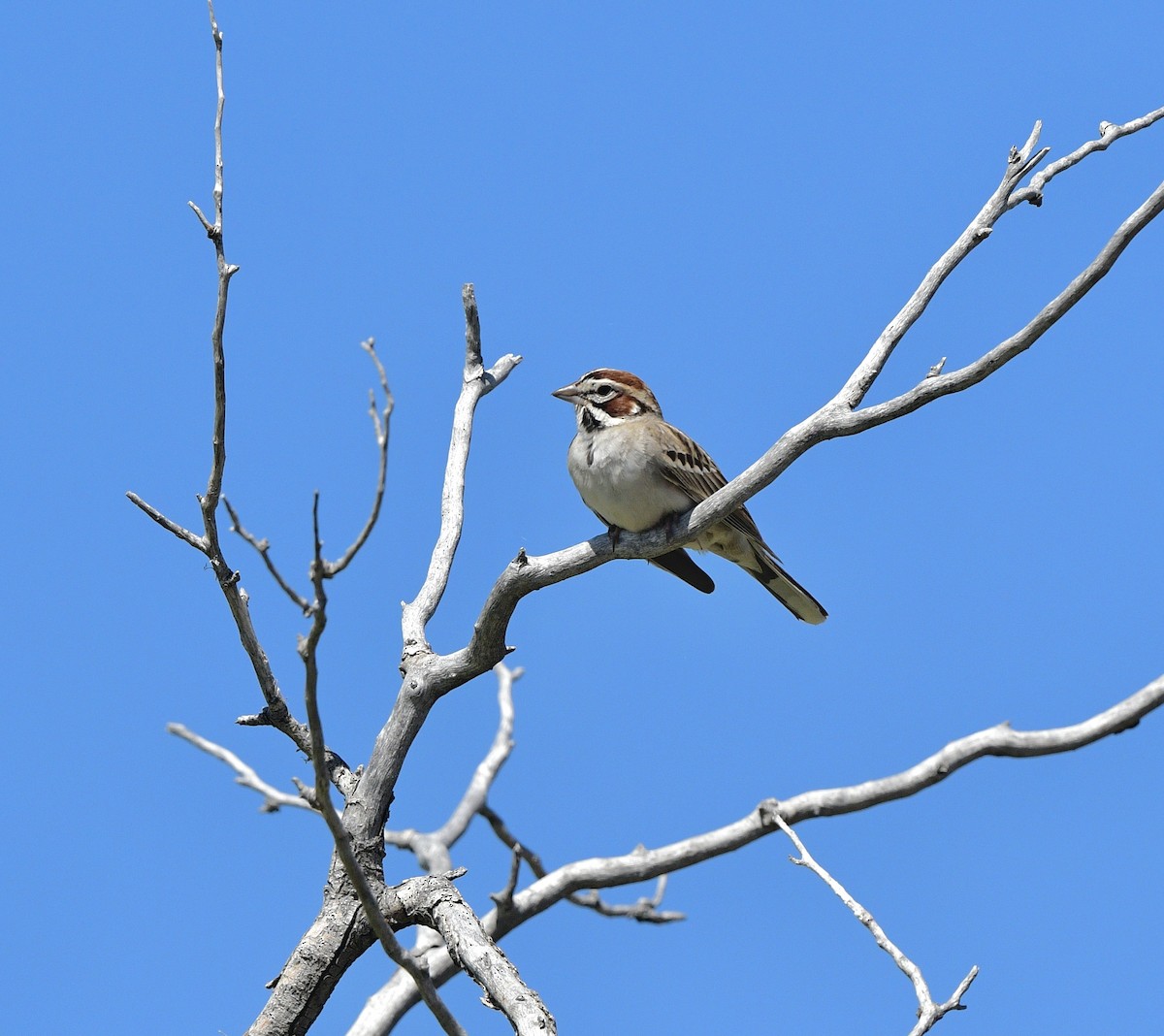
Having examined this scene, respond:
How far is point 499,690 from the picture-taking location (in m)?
10.7

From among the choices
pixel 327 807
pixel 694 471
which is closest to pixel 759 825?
pixel 694 471

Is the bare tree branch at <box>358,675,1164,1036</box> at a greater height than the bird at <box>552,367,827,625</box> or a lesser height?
lesser

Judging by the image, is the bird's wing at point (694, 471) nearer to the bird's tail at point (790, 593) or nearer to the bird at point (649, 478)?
the bird at point (649, 478)

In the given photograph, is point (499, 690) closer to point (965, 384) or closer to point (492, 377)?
point (492, 377)

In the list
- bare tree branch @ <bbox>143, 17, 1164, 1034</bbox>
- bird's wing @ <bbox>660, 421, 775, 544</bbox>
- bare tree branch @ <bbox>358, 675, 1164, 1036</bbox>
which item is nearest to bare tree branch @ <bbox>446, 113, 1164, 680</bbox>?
bare tree branch @ <bbox>143, 17, 1164, 1034</bbox>

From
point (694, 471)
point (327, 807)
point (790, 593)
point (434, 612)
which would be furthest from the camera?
point (790, 593)

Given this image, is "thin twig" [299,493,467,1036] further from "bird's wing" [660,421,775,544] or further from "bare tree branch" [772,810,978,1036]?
"bird's wing" [660,421,775,544]

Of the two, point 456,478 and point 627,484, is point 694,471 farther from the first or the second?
point 456,478

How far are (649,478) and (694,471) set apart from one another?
1.44 feet

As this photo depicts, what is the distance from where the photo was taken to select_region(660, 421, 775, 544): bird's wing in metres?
7.27

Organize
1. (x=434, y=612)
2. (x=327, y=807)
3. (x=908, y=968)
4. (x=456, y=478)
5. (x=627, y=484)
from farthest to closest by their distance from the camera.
Answer: (x=627, y=484) < (x=456, y=478) < (x=434, y=612) < (x=908, y=968) < (x=327, y=807)

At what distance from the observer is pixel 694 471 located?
24.5 ft

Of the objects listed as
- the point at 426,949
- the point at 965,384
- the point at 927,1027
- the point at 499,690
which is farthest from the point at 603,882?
the point at 965,384

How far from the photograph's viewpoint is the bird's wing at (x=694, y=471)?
7273 mm
